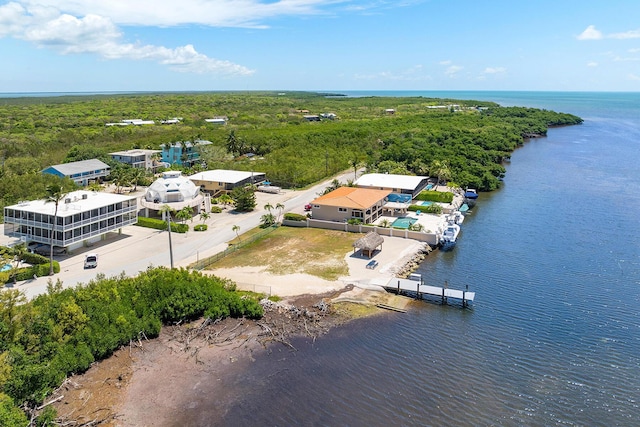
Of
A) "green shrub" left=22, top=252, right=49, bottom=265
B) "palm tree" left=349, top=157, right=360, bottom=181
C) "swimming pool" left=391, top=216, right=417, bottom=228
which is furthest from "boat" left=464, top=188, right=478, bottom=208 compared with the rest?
"green shrub" left=22, top=252, right=49, bottom=265

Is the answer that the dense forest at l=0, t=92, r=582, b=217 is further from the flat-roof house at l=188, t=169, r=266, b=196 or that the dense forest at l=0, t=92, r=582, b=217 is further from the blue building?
the flat-roof house at l=188, t=169, r=266, b=196

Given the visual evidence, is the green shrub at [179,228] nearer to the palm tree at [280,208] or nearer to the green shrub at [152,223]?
the green shrub at [152,223]

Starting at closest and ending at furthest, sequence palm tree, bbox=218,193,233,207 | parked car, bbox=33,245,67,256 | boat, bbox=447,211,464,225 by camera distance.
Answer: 1. parked car, bbox=33,245,67,256
2. boat, bbox=447,211,464,225
3. palm tree, bbox=218,193,233,207

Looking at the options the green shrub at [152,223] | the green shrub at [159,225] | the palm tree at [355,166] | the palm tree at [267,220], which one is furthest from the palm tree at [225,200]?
the palm tree at [355,166]

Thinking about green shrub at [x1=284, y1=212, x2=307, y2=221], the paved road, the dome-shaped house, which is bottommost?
the paved road

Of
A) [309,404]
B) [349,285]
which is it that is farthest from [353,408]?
[349,285]

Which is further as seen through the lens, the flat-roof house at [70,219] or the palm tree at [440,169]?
the palm tree at [440,169]

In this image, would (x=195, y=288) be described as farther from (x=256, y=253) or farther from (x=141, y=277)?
(x=256, y=253)

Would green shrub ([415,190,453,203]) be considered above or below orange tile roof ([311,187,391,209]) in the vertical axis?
below

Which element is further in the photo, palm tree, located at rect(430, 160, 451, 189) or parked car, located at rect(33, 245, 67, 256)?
palm tree, located at rect(430, 160, 451, 189)
